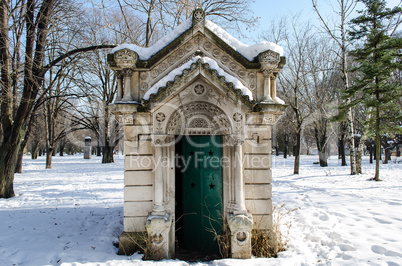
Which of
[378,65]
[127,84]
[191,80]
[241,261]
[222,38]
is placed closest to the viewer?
[241,261]

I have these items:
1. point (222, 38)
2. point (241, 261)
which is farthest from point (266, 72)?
point (241, 261)

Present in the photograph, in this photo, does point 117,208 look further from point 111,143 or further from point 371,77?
point 111,143

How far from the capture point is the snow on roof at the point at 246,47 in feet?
18.5

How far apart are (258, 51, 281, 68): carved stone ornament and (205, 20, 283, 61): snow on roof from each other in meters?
0.12

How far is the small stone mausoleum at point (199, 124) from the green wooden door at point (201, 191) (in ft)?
0.13

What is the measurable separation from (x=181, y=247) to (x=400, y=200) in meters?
7.64

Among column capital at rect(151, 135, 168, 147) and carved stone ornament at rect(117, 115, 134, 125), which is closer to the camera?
column capital at rect(151, 135, 168, 147)

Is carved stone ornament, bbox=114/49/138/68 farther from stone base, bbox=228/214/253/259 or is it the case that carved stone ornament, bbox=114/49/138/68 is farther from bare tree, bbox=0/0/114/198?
bare tree, bbox=0/0/114/198

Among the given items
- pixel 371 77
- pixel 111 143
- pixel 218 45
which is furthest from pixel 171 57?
pixel 111 143

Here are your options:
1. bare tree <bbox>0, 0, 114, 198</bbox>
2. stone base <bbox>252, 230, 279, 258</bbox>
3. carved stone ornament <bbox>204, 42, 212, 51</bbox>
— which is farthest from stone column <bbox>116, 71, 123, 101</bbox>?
bare tree <bbox>0, 0, 114, 198</bbox>

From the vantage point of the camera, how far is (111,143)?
25.0m

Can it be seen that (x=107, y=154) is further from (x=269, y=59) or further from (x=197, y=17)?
(x=269, y=59)

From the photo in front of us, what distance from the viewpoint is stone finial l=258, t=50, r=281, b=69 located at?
5504 mm

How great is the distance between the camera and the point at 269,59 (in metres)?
5.52
